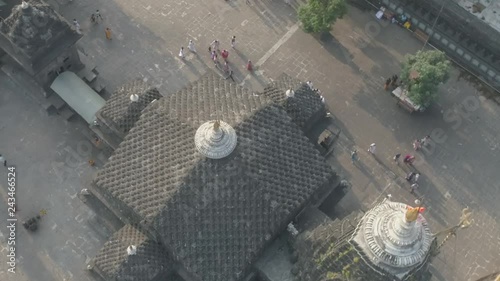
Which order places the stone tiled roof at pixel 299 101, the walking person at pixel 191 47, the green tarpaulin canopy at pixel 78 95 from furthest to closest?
1. the walking person at pixel 191 47
2. the green tarpaulin canopy at pixel 78 95
3. the stone tiled roof at pixel 299 101

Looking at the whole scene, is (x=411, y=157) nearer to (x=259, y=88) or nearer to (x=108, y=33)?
(x=259, y=88)

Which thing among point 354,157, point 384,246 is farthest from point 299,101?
point 384,246

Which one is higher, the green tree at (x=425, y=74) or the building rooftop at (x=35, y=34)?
the green tree at (x=425, y=74)

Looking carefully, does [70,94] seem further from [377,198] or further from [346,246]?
[346,246]

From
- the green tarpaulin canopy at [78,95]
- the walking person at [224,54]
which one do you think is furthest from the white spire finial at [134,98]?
the walking person at [224,54]

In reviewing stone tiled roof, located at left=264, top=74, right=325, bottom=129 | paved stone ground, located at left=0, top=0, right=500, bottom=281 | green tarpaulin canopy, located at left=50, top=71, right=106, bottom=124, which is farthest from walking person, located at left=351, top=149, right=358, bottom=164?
green tarpaulin canopy, located at left=50, top=71, right=106, bottom=124

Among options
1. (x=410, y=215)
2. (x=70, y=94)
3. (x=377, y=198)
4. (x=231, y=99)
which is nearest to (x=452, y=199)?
(x=377, y=198)

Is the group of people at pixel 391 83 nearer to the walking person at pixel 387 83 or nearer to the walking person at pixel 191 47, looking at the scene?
the walking person at pixel 387 83
